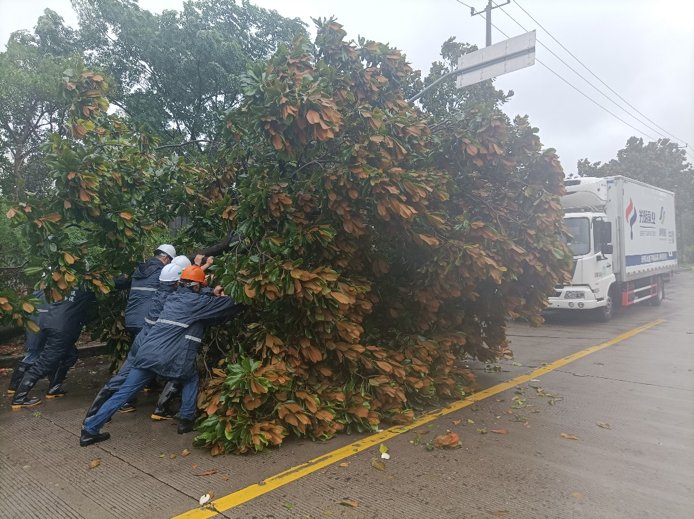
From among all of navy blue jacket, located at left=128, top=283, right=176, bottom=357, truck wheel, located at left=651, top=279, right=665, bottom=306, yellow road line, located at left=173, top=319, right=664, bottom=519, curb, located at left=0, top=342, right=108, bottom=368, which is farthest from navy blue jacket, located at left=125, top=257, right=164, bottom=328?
truck wheel, located at left=651, top=279, right=665, bottom=306

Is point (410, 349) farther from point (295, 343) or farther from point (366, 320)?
point (295, 343)

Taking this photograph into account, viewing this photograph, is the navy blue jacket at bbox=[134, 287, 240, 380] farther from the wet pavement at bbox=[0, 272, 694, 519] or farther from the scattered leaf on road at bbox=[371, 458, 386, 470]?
the scattered leaf on road at bbox=[371, 458, 386, 470]

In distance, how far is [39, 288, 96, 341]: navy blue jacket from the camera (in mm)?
5641

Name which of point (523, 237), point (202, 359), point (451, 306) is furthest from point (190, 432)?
point (523, 237)

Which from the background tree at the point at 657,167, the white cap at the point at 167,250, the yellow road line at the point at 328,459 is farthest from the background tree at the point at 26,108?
the background tree at the point at 657,167

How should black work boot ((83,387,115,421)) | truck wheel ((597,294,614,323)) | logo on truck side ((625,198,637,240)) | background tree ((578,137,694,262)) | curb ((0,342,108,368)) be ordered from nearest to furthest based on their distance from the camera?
black work boot ((83,387,115,421)), curb ((0,342,108,368)), truck wheel ((597,294,614,323)), logo on truck side ((625,198,637,240)), background tree ((578,137,694,262))

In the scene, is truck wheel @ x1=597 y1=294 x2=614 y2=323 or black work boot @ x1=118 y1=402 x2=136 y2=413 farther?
truck wheel @ x1=597 y1=294 x2=614 y2=323

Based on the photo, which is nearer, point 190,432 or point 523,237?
point 190,432

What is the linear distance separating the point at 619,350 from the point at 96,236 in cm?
798

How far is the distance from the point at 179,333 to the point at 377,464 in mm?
2060

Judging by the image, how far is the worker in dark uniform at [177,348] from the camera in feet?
14.6

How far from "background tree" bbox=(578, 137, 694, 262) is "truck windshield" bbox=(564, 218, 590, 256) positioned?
95.4ft

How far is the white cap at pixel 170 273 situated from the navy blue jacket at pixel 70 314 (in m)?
0.98

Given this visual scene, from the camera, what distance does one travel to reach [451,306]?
598 centimetres
